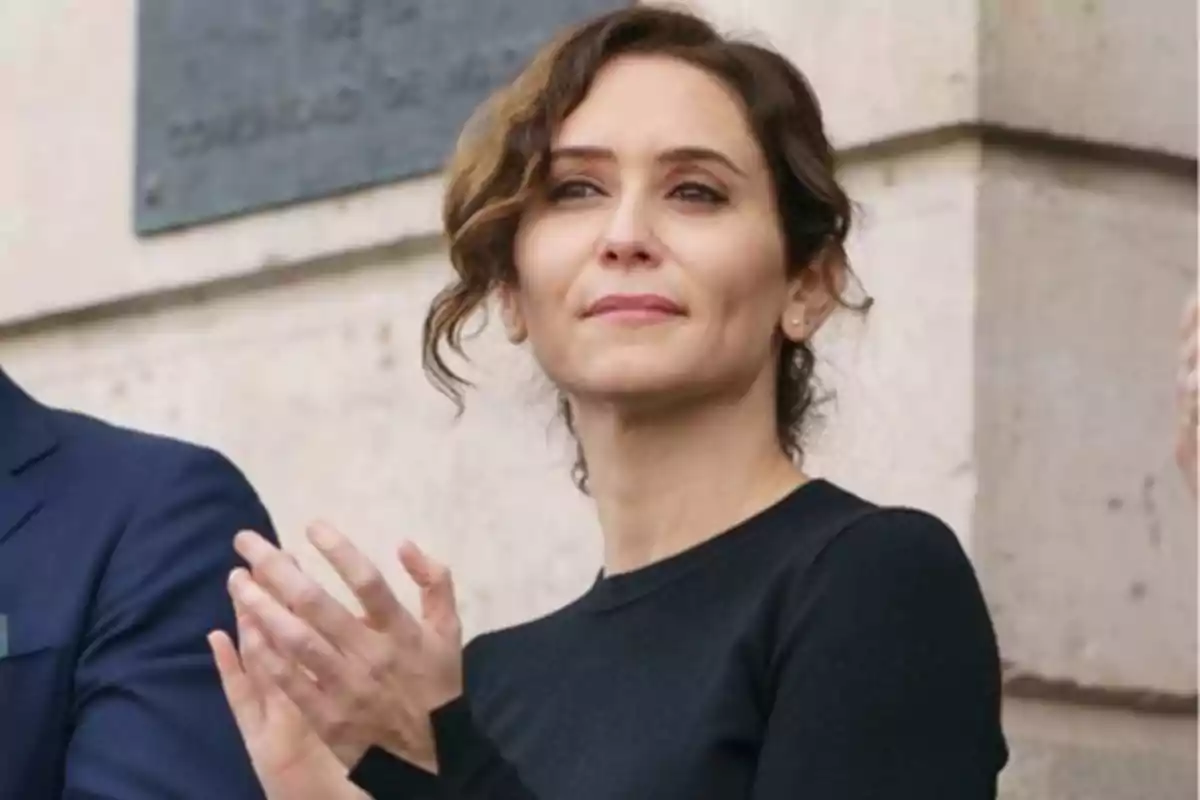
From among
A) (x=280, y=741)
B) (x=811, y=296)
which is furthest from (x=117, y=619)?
(x=811, y=296)

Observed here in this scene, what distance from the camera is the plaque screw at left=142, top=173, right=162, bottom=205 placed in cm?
468

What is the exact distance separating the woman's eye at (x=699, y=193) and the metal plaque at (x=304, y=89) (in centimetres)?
133

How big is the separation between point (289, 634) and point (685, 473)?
1.69 ft

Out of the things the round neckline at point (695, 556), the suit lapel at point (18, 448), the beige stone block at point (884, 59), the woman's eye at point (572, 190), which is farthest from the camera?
the beige stone block at point (884, 59)

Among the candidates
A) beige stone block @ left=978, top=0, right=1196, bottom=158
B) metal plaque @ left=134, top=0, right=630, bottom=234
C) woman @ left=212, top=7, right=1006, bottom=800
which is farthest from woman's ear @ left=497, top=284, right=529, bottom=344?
metal plaque @ left=134, top=0, right=630, bottom=234

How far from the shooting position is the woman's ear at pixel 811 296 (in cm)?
288

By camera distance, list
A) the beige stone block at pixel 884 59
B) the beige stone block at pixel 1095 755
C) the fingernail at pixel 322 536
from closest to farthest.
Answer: the fingernail at pixel 322 536 < the beige stone block at pixel 1095 755 < the beige stone block at pixel 884 59

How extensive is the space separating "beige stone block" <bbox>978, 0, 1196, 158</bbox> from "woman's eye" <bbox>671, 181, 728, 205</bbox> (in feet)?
3.09

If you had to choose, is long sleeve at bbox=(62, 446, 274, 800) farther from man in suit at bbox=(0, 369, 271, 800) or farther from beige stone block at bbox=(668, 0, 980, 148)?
beige stone block at bbox=(668, 0, 980, 148)

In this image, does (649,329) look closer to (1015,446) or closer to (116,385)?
(1015,446)

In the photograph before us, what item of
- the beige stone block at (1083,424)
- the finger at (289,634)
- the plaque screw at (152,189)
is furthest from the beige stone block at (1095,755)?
the plaque screw at (152,189)

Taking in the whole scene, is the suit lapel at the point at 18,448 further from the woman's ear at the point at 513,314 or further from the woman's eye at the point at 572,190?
the woman's eye at the point at 572,190

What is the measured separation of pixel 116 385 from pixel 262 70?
0.54m

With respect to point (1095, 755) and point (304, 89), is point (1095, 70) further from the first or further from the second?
point (304, 89)
